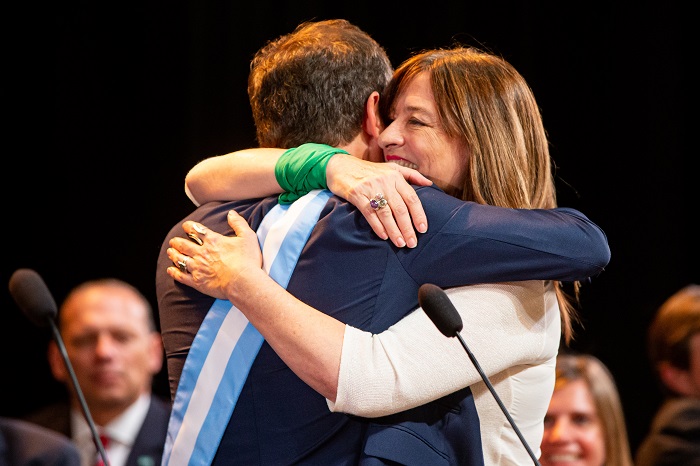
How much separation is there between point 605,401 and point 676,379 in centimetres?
49

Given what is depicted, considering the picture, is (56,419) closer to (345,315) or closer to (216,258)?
(216,258)

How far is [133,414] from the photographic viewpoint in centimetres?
384

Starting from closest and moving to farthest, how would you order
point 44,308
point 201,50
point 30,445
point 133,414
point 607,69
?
point 44,308, point 30,445, point 133,414, point 201,50, point 607,69

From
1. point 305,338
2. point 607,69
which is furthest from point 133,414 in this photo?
point 607,69

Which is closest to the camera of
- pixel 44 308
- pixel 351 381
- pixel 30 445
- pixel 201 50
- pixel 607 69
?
pixel 351 381

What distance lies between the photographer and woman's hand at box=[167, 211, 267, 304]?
1.70 metres

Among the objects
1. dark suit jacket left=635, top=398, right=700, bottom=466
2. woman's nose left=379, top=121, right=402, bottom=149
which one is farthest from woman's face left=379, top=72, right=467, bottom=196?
dark suit jacket left=635, top=398, right=700, bottom=466

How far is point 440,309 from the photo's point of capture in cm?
155

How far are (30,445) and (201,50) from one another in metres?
2.12

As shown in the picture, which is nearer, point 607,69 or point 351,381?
point 351,381

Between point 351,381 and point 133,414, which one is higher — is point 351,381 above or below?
above

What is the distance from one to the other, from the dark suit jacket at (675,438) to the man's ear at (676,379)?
5.8 inches

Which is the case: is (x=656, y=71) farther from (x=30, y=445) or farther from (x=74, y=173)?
(x=30, y=445)

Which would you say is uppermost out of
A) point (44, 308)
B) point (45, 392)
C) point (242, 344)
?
point (44, 308)
